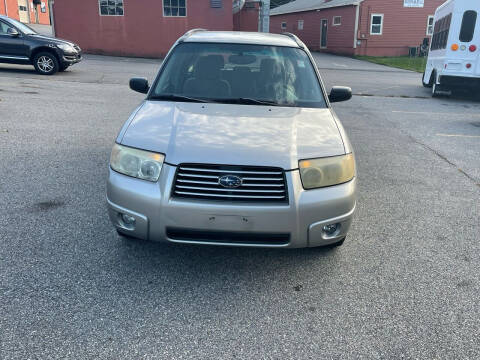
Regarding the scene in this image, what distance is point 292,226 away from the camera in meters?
3.09

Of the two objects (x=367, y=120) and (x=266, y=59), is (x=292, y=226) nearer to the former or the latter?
(x=266, y=59)

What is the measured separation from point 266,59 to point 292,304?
2633 mm

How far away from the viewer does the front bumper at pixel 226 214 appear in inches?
119

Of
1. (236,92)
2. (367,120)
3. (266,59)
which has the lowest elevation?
(367,120)

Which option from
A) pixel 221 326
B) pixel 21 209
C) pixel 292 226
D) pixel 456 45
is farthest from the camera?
pixel 456 45

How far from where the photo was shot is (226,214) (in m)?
3.02

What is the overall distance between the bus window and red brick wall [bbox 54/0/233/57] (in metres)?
13.5

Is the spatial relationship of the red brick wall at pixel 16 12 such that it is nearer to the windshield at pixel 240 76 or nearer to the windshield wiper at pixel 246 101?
the windshield at pixel 240 76

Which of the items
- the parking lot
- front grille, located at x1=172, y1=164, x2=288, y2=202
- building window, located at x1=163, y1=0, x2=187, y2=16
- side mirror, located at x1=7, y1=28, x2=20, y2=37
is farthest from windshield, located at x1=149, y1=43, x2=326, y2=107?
building window, located at x1=163, y1=0, x2=187, y2=16

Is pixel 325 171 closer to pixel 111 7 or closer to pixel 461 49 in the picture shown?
pixel 461 49

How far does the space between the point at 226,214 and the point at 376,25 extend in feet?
118

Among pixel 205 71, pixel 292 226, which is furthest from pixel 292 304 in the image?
pixel 205 71

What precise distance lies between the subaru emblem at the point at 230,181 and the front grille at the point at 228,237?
325 mm

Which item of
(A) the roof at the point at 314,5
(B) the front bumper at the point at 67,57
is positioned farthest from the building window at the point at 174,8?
(A) the roof at the point at 314,5
